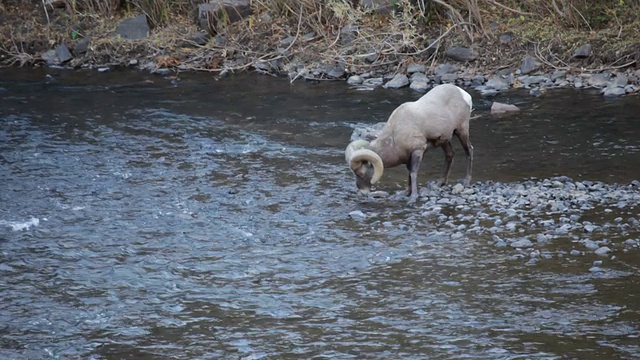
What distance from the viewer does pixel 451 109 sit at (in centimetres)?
1200

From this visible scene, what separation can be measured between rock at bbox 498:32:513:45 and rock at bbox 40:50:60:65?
34.4ft

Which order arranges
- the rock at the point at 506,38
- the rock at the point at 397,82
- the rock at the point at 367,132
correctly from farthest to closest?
the rock at the point at 506,38, the rock at the point at 397,82, the rock at the point at 367,132

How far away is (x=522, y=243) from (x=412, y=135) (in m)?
2.40

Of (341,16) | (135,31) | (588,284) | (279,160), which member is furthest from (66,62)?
(588,284)

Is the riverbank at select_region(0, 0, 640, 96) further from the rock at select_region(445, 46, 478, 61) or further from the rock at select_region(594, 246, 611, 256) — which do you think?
the rock at select_region(594, 246, 611, 256)

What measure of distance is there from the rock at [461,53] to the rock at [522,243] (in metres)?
10.4

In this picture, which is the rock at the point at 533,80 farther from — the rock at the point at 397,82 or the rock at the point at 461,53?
the rock at the point at 397,82

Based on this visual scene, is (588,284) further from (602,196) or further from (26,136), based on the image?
(26,136)

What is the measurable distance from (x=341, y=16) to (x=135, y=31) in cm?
567

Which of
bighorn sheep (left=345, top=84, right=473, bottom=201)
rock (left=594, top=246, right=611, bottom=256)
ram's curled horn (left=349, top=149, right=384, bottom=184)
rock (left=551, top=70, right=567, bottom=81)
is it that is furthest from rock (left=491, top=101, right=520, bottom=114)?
rock (left=594, top=246, right=611, bottom=256)

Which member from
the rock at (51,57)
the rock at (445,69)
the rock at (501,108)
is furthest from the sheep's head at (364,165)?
the rock at (51,57)

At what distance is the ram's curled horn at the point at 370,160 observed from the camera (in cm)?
1157

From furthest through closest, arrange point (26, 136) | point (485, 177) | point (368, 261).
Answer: point (26, 136)
point (485, 177)
point (368, 261)

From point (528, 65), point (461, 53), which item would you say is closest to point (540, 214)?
point (528, 65)
